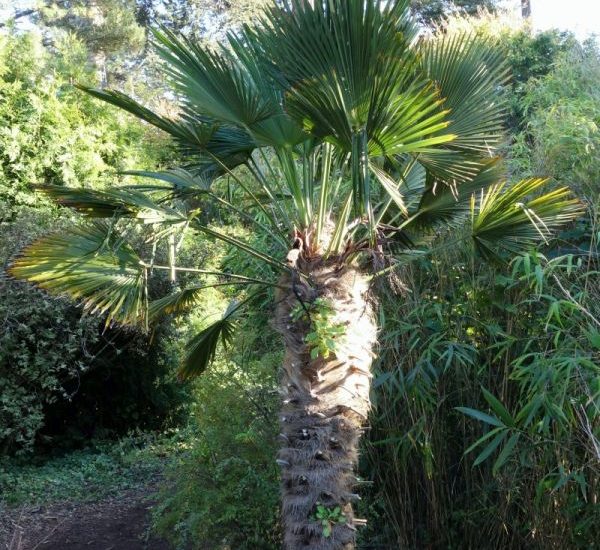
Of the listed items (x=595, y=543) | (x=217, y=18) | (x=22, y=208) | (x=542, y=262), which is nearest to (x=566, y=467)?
(x=595, y=543)

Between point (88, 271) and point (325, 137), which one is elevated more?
point (325, 137)

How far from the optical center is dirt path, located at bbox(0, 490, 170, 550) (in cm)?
675

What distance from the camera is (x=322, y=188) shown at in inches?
180

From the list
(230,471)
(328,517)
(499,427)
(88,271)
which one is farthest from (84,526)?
(499,427)

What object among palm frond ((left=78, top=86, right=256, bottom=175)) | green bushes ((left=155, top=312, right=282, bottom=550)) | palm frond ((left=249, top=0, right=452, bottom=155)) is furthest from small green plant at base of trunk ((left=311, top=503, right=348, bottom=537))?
palm frond ((left=78, top=86, right=256, bottom=175))

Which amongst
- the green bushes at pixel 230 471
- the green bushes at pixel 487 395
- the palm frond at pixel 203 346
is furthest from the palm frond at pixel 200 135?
the green bushes at pixel 230 471

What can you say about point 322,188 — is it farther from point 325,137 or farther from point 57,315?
point 57,315

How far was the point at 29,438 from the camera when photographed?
28.1ft

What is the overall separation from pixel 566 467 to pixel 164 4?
22647 mm

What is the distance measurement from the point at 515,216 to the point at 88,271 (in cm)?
281

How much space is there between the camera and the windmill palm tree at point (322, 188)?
12.9ft

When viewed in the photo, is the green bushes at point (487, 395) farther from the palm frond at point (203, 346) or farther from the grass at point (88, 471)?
the grass at point (88, 471)

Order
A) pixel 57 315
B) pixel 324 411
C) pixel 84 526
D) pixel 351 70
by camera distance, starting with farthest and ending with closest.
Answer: pixel 57 315
pixel 84 526
pixel 324 411
pixel 351 70

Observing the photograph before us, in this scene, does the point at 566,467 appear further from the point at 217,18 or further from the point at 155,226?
the point at 217,18
